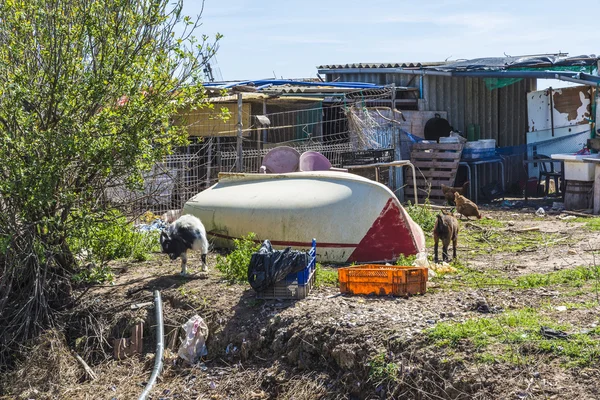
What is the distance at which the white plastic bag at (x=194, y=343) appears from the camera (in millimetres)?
8781

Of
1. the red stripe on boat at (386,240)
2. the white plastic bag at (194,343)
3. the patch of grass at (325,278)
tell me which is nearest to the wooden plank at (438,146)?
the red stripe on boat at (386,240)

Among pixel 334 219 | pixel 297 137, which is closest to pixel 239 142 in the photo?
pixel 334 219

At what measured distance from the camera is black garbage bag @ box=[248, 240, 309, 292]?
8.59 m

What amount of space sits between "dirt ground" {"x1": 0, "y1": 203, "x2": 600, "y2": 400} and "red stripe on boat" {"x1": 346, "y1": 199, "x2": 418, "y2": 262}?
0.91m

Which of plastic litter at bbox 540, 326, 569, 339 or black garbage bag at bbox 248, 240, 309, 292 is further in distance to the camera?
black garbage bag at bbox 248, 240, 309, 292

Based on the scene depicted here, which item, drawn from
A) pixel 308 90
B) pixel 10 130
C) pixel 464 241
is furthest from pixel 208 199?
pixel 308 90

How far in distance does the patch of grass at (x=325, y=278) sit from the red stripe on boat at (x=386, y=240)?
712 millimetres

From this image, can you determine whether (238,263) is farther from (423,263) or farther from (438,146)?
(438,146)

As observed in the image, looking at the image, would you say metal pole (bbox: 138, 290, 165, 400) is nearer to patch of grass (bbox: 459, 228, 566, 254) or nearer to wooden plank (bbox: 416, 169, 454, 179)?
patch of grass (bbox: 459, 228, 566, 254)

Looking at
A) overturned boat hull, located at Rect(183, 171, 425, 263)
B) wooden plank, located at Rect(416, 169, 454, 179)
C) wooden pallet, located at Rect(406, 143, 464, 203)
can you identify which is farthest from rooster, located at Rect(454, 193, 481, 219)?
overturned boat hull, located at Rect(183, 171, 425, 263)

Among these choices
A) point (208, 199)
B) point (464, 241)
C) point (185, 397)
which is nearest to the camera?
point (185, 397)

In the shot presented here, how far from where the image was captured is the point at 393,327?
741 cm

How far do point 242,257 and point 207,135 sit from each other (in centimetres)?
582

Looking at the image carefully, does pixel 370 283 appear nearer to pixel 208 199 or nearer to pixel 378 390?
pixel 378 390
